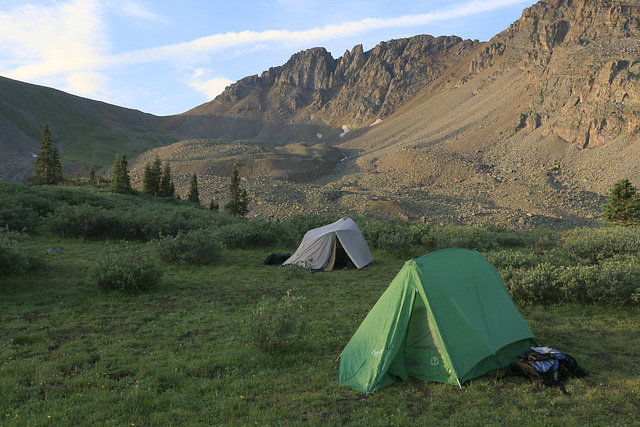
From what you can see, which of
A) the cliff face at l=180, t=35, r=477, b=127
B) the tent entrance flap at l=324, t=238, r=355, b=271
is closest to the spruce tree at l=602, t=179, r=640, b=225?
the tent entrance flap at l=324, t=238, r=355, b=271

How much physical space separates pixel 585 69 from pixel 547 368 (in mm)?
79552

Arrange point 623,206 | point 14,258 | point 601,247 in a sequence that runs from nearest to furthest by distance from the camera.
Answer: point 14,258
point 601,247
point 623,206

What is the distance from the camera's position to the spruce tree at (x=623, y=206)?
2880cm

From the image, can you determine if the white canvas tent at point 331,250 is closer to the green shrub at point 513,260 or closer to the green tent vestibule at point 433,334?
the green shrub at point 513,260

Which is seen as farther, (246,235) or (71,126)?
(71,126)

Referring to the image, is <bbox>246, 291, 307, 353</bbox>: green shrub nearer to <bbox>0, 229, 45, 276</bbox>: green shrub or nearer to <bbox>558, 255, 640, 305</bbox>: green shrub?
<bbox>558, 255, 640, 305</bbox>: green shrub

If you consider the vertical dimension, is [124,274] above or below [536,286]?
above

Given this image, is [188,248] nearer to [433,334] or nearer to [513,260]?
[433,334]

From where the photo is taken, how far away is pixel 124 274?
10789 millimetres

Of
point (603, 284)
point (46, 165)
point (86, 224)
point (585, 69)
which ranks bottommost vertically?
point (603, 284)

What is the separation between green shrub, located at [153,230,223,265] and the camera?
1470 cm

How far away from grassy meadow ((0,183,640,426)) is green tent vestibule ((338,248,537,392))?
28 centimetres

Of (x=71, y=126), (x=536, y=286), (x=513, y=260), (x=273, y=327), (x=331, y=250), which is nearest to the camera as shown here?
(x=273, y=327)

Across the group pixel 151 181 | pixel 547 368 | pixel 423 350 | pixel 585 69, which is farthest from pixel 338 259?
pixel 585 69
